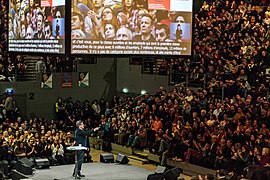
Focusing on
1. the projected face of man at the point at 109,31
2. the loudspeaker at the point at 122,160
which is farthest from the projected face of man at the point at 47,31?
the loudspeaker at the point at 122,160

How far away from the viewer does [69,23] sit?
537 inches

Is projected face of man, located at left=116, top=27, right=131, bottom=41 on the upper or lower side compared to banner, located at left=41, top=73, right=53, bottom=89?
upper

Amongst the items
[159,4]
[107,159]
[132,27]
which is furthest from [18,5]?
[107,159]

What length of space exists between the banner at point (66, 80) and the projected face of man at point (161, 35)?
1334 centimetres

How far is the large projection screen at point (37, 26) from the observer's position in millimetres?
13906

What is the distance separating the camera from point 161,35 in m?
14.8

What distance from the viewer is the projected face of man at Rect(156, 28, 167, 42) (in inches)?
583

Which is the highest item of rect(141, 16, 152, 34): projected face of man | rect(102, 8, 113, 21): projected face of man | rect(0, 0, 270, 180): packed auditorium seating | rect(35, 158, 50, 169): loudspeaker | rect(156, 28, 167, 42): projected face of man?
rect(102, 8, 113, 21): projected face of man

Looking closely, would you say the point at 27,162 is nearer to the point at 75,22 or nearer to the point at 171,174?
the point at 171,174

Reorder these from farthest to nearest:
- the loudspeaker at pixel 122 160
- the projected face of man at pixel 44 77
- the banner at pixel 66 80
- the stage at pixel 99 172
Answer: the banner at pixel 66 80 → the projected face of man at pixel 44 77 → the loudspeaker at pixel 122 160 → the stage at pixel 99 172

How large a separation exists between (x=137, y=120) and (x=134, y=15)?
7894 millimetres

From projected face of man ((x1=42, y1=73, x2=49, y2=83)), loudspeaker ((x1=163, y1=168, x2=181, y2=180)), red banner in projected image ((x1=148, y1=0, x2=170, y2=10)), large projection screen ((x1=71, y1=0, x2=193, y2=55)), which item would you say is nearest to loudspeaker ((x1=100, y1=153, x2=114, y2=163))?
loudspeaker ((x1=163, y1=168, x2=181, y2=180))

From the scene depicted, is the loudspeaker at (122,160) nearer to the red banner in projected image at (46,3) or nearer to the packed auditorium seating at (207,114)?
the packed auditorium seating at (207,114)

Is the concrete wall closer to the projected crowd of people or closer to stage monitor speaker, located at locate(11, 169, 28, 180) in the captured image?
stage monitor speaker, located at locate(11, 169, 28, 180)
